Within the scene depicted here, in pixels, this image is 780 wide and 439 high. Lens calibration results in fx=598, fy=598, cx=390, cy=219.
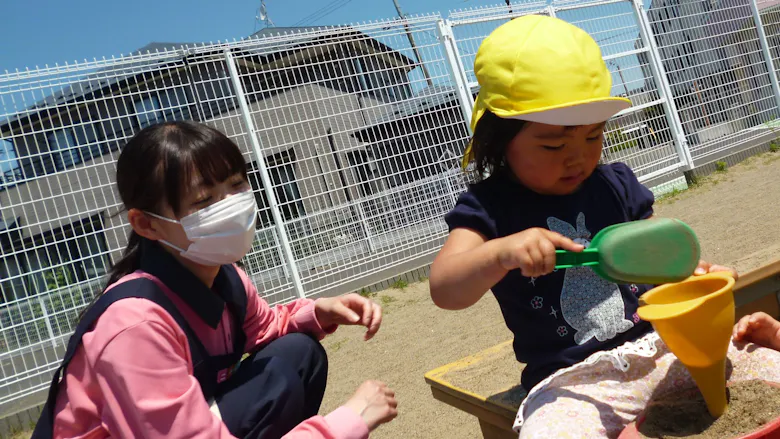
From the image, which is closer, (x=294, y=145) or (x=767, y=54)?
(x=294, y=145)

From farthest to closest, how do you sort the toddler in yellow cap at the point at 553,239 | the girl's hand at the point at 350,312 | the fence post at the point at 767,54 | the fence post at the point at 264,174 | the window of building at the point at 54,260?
1. the fence post at the point at 767,54
2. the fence post at the point at 264,174
3. the window of building at the point at 54,260
4. the girl's hand at the point at 350,312
5. the toddler in yellow cap at the point at 553,239

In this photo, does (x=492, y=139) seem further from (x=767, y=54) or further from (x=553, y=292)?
(x=767, y=54)

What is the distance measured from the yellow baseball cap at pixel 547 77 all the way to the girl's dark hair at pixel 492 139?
2.9 inches

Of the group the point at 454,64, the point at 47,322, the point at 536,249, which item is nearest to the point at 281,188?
the point at 47,322

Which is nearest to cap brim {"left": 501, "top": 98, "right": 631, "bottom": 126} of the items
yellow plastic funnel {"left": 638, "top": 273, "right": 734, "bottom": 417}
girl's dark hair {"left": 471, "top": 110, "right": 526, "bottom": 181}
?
girl's dark hair {"left": 471, "top": 110, "right": 526, "bottom": 181}

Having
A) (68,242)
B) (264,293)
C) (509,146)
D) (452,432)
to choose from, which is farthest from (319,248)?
(509,146)

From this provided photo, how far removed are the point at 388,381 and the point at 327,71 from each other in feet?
10.7

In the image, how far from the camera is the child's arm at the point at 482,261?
128cm

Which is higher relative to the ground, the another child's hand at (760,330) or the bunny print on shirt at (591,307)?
the bunny print on shirt at (591,307)

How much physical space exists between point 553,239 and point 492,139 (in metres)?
0.57

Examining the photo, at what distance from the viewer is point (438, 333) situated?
13.4 feet

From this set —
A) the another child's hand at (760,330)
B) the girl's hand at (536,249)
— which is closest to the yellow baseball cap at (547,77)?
the girl's hand at (536,249)

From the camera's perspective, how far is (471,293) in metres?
1.49

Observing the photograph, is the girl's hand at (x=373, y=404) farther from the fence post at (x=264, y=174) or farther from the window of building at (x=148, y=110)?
the window of building at (x=148, y=110)
